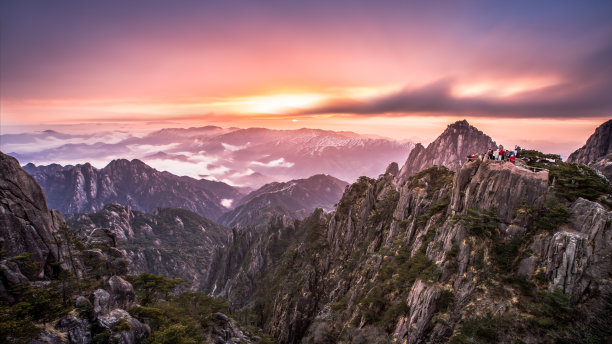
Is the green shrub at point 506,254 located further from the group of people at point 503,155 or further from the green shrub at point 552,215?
the group of people at point 503,155

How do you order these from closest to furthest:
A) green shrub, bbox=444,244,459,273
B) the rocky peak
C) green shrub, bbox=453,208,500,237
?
green shrub, bbox=453,208,500,237
green shrub, bbox=444,244,459,273
the rocky peak

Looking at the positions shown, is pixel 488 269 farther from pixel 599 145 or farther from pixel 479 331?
pixel 599 145

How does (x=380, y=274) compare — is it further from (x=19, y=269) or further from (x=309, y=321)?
(x=19, y=269)

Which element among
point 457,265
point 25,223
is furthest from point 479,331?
point 25,223

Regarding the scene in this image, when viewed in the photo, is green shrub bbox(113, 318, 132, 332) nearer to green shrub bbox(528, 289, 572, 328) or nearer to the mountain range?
the mountain range

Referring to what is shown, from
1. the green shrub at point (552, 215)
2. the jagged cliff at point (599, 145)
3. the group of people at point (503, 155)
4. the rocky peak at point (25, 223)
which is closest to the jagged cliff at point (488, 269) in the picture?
the green shrub at point (552, 215)

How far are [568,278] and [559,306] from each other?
2.51m

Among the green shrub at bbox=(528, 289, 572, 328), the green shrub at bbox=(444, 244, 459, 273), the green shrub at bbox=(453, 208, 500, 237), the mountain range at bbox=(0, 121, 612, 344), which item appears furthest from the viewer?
the green shrub at bbox=(444, 244, 459, 273)

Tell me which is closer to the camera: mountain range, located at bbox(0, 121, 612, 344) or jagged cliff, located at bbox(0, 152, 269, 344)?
mountain range, located at bbox(0, 121, 612, 344)

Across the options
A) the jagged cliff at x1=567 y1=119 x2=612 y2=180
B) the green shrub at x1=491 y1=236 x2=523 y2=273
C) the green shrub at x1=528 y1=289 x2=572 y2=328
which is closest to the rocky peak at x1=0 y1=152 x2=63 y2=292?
the green shrub at x1=491 y1=236 x2=523 y2=273

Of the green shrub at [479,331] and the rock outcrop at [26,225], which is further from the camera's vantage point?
the rock outcrop at [26,225]

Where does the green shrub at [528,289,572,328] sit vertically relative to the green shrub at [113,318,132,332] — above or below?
above

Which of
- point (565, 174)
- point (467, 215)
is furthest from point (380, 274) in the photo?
point (565, 174)

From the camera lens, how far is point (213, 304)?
6669 centimetres
